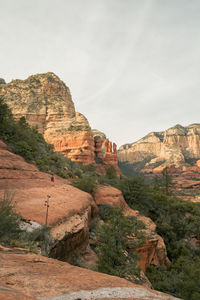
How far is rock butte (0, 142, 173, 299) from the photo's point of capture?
2455 mm

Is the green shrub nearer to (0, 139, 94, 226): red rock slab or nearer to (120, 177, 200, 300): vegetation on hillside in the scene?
(0, 139, 94, 226): red rock slab

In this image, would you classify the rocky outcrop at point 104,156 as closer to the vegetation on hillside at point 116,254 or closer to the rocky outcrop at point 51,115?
the rocky outcrop at point 51,115

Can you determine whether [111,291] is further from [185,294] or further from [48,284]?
[185,294]

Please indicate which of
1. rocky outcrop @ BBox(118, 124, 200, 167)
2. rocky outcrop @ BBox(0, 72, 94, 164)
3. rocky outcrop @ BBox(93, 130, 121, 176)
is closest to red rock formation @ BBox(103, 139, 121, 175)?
rocky outcrop @ BBox(93, 130, 121, 176)

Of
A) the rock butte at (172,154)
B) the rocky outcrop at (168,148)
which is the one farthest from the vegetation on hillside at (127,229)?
the rocky outcrop at (168,148)

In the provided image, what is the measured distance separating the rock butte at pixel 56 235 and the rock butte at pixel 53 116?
116 ft

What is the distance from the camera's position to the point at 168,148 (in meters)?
130

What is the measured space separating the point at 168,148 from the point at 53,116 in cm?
10242

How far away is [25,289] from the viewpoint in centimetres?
215

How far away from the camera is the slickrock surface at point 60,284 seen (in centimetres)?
212

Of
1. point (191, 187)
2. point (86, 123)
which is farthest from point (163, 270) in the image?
point (191, 187)

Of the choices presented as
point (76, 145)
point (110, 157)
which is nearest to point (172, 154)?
point (110, 157)

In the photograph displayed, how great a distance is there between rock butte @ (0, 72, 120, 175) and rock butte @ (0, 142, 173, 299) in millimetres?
35380

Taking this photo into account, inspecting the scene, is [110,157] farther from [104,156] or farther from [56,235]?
[56,235]
